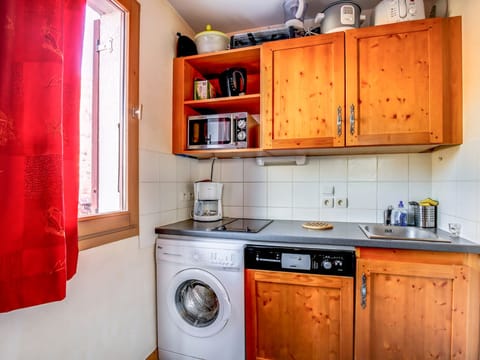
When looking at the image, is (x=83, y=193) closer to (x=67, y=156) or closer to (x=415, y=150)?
(x=67, y=156)

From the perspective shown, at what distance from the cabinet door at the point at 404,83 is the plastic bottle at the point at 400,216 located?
0.55m

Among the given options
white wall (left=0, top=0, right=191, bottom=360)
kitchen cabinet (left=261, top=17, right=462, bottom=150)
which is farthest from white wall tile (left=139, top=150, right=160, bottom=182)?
kitchen cabinet (left=261, top=17, right=462, bottom=150)

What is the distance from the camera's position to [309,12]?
1.97 metres

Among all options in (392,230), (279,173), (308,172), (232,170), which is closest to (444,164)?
(392,230)

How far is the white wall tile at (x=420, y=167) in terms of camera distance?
1846 mm

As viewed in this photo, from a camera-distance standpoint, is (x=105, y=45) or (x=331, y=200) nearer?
(x=105, y=45)

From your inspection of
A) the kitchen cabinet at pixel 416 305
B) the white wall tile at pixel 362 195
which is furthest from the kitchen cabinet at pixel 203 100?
the kitchen cabinet at pixel 416 305

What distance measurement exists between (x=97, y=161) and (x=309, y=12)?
182 centimetres

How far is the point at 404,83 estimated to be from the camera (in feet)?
4.99

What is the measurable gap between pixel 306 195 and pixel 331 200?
19 centimetres

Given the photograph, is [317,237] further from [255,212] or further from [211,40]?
[211,40]

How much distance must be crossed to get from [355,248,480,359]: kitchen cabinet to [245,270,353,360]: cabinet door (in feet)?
0.26

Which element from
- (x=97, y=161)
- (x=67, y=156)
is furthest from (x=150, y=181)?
(x=67, y=156)

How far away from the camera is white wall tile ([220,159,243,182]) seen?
2.26 m
